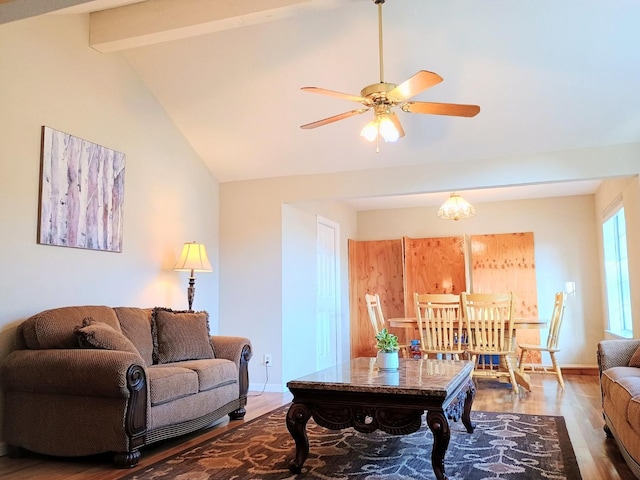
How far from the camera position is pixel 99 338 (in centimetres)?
308

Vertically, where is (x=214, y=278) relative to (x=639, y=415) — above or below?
above

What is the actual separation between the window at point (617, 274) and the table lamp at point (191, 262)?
4.28 m

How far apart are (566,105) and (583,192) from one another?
10.1 feet

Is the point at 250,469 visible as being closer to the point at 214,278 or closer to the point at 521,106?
the point at 214,278

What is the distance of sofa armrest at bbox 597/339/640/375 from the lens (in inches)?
130

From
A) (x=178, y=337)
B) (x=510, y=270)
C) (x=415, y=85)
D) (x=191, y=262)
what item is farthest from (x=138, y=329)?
(x=510, y=270)

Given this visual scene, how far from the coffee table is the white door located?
11.4 ft

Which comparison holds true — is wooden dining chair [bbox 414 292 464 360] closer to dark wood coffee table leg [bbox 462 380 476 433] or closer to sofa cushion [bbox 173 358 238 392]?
dark wood coffee table leg [bbox 462 380 476 433]

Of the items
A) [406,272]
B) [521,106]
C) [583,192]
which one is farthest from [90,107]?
[583,192]

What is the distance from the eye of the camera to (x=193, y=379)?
342 cm

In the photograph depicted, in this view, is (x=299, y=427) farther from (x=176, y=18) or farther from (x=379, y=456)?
(x=176, y=18)

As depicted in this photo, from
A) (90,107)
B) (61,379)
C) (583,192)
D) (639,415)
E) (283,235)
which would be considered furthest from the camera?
(583,192)

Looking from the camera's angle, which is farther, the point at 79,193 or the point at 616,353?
the point at 79,193

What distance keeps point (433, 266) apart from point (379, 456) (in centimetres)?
464
